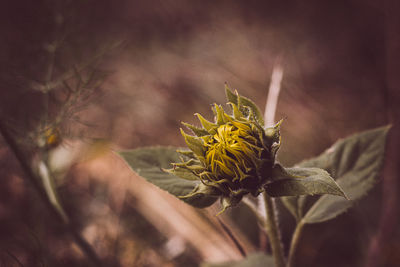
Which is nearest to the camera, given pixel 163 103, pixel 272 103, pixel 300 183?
pixel 300 183

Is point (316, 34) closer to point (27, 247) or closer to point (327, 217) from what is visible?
point (327, 217)

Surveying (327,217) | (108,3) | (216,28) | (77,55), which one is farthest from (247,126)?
(108,3)

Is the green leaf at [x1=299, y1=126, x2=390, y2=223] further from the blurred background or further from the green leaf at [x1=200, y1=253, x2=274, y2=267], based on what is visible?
the blurred background

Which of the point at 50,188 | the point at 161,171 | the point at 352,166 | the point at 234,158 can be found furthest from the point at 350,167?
the point at 50,188

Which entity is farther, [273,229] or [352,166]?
[352,166]

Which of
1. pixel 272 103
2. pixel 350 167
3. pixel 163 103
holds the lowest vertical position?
pixel 350 167

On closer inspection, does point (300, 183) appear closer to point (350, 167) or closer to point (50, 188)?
point (350, 167)
